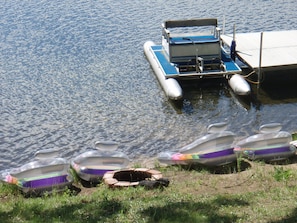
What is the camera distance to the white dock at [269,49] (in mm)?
22469

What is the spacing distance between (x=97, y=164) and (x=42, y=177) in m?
1.45

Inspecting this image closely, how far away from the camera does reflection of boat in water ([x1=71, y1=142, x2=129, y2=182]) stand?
43.9 feet

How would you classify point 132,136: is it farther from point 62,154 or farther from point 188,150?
point 188,150

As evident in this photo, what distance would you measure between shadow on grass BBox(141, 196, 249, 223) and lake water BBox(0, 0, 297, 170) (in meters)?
7.41

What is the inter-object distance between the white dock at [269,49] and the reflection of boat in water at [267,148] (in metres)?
8.36

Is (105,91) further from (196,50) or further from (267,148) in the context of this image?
(267,148)

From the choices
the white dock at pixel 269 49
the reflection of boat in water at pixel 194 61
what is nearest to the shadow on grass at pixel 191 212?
the reflection of boat in water at pixel 194 61

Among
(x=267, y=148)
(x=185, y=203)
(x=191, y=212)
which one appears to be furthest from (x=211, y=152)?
(x=191, y=212)

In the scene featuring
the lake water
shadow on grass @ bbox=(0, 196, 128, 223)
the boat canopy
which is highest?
the boat canopy

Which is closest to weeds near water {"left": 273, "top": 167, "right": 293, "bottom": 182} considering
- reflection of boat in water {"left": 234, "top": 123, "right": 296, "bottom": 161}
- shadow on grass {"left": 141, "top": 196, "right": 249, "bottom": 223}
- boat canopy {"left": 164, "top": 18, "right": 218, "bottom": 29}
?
reflection of boat in water {"left": 234, "top": 123, "right": 296, "bottom": 161}

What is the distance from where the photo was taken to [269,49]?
2428cm

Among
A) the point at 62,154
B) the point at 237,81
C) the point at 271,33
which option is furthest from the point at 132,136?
the point at 271,33

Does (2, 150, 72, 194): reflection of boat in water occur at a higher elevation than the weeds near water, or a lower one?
higher

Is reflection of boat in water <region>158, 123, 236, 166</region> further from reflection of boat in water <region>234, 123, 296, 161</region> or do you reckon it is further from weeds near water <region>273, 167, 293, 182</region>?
weeds near water <region>273, 167, 293, 182</region>
